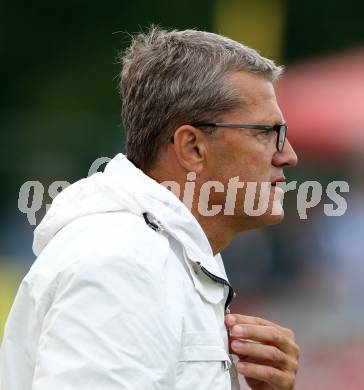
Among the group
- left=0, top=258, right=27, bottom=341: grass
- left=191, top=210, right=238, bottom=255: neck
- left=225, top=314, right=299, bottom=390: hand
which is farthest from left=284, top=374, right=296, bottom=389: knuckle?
left=0, top=258, right=27, bottom=341: grass

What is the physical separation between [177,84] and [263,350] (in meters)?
0.64

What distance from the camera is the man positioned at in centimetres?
158

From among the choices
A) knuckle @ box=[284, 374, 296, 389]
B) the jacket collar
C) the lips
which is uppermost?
the lips

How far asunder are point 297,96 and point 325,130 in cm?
48

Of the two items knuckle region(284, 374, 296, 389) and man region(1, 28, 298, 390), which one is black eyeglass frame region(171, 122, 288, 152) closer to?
man region(1, 28, 298, 390)

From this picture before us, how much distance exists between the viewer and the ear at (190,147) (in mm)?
2078

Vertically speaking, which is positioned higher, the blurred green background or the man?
the blurred green background

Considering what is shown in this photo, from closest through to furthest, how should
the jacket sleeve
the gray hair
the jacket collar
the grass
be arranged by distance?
the jacket sleeve, the jacket collar, the gray hair, the grass

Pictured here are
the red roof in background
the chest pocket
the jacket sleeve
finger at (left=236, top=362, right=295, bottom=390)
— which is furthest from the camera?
the red roof in background

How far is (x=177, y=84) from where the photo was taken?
→ 6.79 feet

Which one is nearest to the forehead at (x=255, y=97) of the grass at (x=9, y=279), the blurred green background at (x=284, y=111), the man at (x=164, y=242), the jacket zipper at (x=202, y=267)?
the man at (x=164, y=242)

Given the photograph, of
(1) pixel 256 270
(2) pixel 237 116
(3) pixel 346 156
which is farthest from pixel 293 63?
(2) pixel 237 116

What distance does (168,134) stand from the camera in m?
2.09

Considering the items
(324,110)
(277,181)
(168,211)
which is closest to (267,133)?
(277,181)
